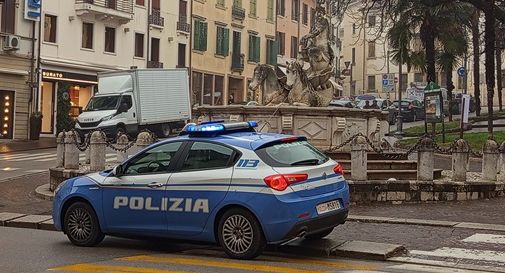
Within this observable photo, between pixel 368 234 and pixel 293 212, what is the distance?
2588 mm

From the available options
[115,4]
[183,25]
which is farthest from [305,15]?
[115,4]

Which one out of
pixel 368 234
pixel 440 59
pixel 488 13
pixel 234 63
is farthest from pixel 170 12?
pixel 368 234

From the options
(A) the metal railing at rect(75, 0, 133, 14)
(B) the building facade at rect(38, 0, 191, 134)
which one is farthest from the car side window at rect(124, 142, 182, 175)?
(A) the metal railing at rect(75, 0, 133, 14)

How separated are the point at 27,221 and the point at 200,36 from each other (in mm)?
37012

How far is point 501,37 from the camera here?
3909 centimetres

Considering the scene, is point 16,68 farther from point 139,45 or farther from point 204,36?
point 204,36

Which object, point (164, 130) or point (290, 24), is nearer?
point (164, 130)

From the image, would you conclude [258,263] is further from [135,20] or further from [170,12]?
[170,12]

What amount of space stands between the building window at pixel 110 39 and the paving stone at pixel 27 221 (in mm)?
29908

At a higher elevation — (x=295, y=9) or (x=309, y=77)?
(x=295, y=9)

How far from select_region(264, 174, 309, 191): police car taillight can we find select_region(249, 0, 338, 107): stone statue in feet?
32.7

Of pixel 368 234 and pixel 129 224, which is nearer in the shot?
pixel 129 224

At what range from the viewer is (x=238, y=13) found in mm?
51375

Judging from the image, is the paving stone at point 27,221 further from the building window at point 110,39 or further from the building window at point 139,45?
the building window at point 139,45
